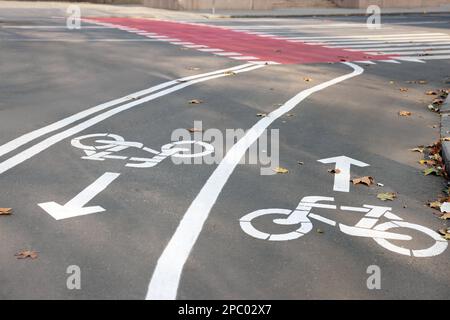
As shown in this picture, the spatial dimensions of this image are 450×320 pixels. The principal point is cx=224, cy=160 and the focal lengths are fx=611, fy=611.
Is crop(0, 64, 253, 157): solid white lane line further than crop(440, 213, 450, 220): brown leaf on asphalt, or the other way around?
crop(0, 64, 253, 157): solid white lane line

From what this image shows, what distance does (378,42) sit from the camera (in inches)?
878

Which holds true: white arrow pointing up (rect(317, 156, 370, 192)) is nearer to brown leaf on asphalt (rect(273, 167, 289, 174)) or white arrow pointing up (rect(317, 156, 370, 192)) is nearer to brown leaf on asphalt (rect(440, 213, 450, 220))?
brown leaf on asphalt (rect(273, 167, 289, 174))

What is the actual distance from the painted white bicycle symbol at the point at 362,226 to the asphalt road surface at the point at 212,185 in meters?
0.02

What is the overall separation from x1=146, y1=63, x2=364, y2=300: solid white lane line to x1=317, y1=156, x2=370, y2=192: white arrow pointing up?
1223 millimetres

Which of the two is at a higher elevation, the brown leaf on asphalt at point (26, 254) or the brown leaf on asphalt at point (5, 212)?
the brown leaf on asphalt at point (5, 212)

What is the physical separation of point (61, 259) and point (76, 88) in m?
7.82

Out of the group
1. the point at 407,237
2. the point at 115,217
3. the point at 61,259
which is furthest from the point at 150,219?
the point at 407,237

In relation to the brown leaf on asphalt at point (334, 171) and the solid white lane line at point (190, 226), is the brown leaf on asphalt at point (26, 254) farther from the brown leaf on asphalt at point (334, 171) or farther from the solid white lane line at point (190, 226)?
the brown leaf on asphalt at point (334, 171)

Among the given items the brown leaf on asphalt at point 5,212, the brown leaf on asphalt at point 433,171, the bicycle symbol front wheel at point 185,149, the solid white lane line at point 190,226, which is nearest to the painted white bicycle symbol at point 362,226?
the solid white lane line at point 190,226

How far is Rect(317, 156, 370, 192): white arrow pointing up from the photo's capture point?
6.89 meters

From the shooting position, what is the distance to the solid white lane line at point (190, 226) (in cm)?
457

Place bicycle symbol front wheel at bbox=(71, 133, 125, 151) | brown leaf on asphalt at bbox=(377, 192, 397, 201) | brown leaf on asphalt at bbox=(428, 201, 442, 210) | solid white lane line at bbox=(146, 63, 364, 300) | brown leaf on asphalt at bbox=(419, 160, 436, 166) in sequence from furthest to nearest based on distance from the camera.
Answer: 1. bicycle symbol front wheel at bbox=(71, 133, 125, 151)
2. brown leaf on asphalt at bbox=(419, 160, 436, 166)
3. brown leaf on asphalt at bbox=(377, 192, 397, 201)
4. brown leaf on asphalt at bbox=(428, 201, 442, 210)
5. solid white lane line at bbox=(146, 63, 364, 300)

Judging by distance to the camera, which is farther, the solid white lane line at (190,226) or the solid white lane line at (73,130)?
the solid white lane line at (73,130)

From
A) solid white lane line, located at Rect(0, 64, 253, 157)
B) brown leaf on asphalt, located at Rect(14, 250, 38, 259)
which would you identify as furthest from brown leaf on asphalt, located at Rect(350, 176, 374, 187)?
solid white lane line, located at Rect(0, 64, 253, 157)
